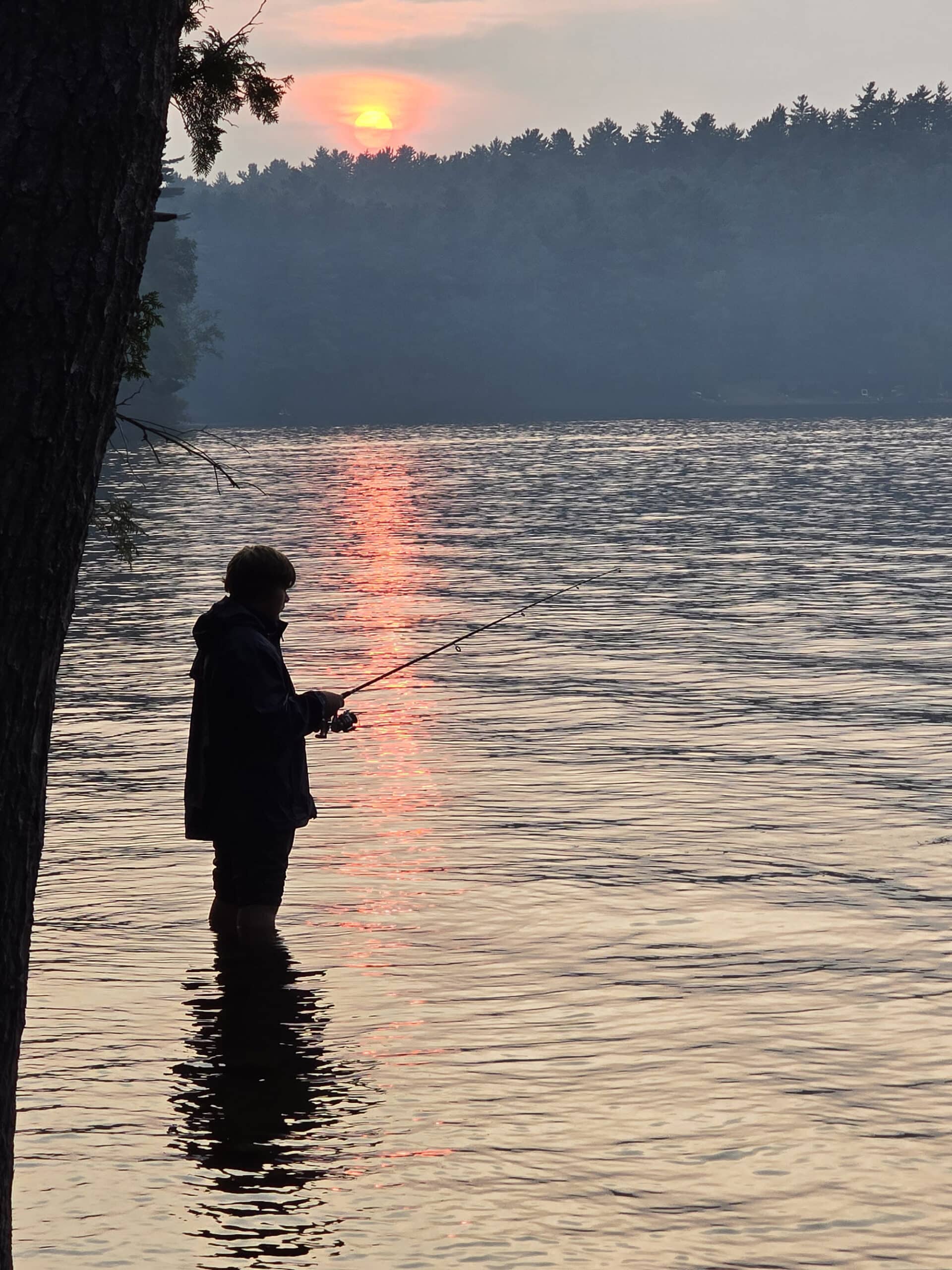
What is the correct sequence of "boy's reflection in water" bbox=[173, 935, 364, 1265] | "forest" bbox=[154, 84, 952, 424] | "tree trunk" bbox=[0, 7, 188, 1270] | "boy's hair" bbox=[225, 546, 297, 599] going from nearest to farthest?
"tree trunk" bbox=[0, 7, 188, 1270] < "boy's reflection in water" bbox=[173, 935, 364, 1265] < "boy's hair" bbox=[225, 546, 297, 599] < "forest" bbox=[154, 84, 952, 424]

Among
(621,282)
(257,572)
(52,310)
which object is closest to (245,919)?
(257,572)

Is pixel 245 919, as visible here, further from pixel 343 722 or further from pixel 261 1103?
pixel 261 1103

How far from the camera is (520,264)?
178750mm

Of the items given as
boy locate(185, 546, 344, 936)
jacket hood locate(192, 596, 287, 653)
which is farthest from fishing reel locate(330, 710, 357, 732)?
jacket hood locate(192, 596, 287, 653)

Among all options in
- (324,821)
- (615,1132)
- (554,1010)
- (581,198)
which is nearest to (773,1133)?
(615,1132)

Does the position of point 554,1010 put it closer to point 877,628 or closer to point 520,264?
point 877,628

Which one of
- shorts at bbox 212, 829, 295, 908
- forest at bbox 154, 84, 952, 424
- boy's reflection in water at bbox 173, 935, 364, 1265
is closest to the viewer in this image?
boy's reflection in water at bbox 173, 935, 364, 1265

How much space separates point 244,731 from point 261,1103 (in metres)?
1.35

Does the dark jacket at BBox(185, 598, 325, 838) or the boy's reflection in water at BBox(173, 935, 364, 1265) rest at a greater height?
the dark jacket at BBox(185, 598, 325, 838)

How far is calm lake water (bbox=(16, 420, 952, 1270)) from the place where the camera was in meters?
5.08

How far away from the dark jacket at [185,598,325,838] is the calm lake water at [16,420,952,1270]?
71 cm

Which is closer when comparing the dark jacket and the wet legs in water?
the dark jacket

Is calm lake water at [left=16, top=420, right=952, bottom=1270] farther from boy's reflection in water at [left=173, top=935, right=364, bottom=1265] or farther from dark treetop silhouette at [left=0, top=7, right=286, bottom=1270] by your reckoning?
dark treetop silhouette at [left=0, top=7, right=286, bottom=1270]

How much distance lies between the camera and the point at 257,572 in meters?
Result: 6.56
